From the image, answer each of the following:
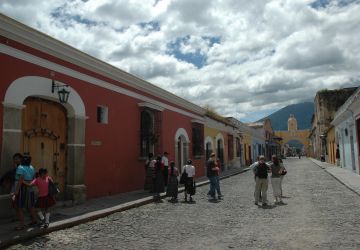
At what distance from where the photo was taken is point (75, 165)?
886 centimetres

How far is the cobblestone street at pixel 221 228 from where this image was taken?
17.4ft

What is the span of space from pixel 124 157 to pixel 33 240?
5664 millimetres

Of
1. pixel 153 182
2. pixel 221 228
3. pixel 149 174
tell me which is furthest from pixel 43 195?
pixel 149 174

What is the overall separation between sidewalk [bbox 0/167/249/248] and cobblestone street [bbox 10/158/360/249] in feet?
0.52

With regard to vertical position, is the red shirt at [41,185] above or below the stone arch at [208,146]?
below

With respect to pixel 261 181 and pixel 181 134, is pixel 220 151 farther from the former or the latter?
pixel 261 181

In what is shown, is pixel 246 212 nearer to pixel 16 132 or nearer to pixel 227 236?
pixel 227 236

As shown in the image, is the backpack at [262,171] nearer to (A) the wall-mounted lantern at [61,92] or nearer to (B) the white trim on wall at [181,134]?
(A) the wall-mounted lantern at [61,92]

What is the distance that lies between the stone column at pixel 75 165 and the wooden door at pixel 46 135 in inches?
5.3

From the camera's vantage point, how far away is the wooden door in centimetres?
778

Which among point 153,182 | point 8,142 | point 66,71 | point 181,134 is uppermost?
point 66,71

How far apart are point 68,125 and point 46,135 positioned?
770 millimetres

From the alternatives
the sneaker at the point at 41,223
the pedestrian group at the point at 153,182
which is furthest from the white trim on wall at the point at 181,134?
the sneaker at the point at 41,223

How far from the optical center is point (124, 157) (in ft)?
36.8
